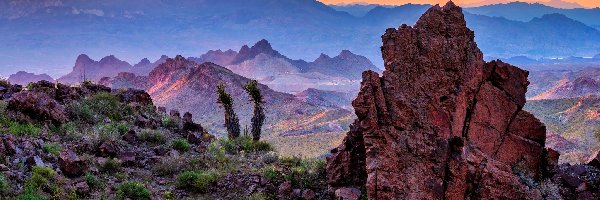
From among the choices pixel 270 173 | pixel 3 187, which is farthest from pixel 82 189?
pixel 270 173

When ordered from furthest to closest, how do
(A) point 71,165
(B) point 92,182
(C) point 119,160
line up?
(C) point 119,160, (A) point 71,165, (B) point 92,182

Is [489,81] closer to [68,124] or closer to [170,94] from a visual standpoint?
[68,124]

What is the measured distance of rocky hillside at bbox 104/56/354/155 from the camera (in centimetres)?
10650

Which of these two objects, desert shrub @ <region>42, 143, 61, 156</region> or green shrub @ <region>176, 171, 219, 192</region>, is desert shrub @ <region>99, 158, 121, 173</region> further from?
green shrub @ <region>176, 171, 219, 192</region>

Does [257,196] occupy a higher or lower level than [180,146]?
lower

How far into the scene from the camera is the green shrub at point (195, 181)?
19.2m

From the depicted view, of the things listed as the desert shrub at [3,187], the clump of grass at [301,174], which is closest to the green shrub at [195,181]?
the clump of grass at [301,174]

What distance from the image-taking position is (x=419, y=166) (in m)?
16.4

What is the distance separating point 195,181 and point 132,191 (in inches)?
95.1

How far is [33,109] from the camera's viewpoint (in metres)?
21.9

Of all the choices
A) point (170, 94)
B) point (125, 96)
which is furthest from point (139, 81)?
point (125, 96)

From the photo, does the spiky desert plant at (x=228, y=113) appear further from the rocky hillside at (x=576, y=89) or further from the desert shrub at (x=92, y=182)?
the rocky hillside at (x=576, y=89)

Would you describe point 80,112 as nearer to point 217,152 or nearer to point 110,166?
point 217,152

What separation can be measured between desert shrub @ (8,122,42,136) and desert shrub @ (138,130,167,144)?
13.8 feet
